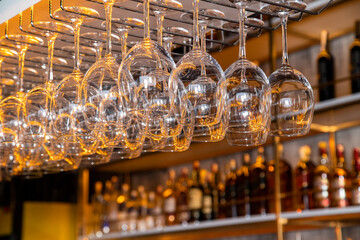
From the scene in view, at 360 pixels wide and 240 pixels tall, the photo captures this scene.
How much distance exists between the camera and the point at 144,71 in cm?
77

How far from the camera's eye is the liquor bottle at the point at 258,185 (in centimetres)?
243

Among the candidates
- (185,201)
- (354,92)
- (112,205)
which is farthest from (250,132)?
(112,205)

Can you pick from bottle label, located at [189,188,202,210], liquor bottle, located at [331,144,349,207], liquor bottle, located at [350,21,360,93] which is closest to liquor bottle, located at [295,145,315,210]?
liquor bottle, located at [331,144,349,207]

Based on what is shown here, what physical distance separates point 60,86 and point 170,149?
0.64ft

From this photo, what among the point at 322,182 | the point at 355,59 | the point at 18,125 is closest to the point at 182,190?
the point at 322,182

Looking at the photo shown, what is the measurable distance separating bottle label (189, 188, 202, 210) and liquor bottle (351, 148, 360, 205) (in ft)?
2.42

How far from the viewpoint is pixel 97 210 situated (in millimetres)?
3295

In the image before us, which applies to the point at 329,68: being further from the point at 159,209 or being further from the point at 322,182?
the point at 159,209

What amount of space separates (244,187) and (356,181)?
55 centimetres

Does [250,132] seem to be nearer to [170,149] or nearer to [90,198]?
[170,149]

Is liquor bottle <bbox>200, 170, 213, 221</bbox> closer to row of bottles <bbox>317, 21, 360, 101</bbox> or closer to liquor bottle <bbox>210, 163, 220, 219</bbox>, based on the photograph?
liquor bottle <bbox>210, 163, 220, 219</bbox>

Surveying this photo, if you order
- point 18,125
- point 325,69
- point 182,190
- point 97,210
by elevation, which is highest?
point 325,69

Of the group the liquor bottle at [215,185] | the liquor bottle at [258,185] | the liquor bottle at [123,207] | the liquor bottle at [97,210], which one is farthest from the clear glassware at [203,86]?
the liquor bottle at [97,210]

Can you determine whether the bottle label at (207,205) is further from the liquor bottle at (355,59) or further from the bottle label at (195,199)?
the liquor bottle at (355,59)
